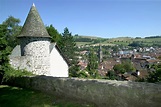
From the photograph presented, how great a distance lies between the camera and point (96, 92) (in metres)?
8.11

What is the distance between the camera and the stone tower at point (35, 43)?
56.3ft

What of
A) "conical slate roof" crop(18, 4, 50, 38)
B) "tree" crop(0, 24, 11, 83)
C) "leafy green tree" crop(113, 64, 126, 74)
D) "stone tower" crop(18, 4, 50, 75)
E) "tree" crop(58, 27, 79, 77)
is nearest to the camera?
"tree" crop(0, 24, 11, 83)

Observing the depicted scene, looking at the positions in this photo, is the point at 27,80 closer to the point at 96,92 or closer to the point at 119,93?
the point at 96,92

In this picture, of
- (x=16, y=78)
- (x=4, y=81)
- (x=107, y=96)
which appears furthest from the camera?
(x=4, y=81)

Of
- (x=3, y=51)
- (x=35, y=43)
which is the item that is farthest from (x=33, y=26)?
(x=3, y=51)

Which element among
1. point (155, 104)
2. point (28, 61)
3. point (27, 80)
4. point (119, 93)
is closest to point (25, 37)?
point (28, 61)

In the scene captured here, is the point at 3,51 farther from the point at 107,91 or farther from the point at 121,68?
the point at 121,68

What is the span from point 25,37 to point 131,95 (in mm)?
12604

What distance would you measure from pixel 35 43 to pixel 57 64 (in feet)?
31.6

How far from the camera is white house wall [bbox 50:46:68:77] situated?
2554 cm

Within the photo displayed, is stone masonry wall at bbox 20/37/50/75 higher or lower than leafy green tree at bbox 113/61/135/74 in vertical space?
higher

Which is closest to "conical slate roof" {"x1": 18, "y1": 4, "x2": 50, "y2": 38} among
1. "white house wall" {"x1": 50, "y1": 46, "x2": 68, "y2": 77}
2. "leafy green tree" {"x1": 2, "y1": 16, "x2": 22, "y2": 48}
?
"white house wall" {"x1": 50, "y1": 46, "x2": 68, "y2": 77}

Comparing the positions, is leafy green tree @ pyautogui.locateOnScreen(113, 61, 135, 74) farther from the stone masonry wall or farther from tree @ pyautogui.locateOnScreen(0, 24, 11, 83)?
tree @ pyautogui.locateOnScreen(0, 24, 11, 83)

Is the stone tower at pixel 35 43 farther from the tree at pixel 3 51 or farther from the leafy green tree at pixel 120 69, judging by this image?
the leafy green tree at pixel 120 69
